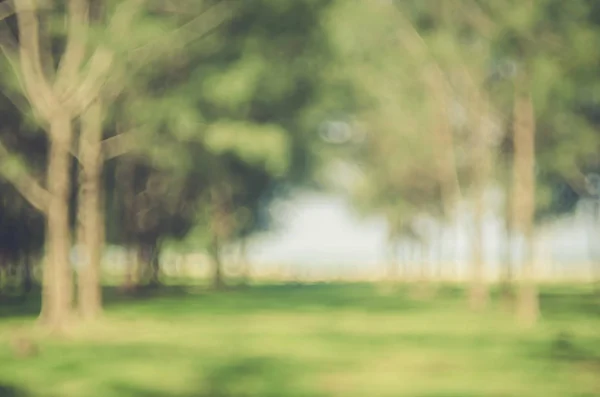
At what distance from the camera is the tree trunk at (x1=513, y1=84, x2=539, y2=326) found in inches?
1051

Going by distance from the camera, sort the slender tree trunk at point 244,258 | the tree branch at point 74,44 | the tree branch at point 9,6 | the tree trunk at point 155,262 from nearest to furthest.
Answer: the tree branch at point 74,44, the tree branch at point 9,6, the tree trunk at point 155,262, the slender tree trunk at point 244,258

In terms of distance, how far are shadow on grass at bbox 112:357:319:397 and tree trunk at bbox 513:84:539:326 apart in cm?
1246

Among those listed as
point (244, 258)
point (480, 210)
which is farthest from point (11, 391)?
point (244, 258)

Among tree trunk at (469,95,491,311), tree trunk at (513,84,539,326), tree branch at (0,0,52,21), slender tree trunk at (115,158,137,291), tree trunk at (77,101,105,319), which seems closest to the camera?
tree branch at (0,0,52,21)

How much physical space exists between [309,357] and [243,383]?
3478 millimetres

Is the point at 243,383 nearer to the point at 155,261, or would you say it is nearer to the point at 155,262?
the point at 155,261

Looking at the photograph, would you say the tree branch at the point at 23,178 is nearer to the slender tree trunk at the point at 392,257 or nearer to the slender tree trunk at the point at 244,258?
the slender tree trunk at the point at 392,257

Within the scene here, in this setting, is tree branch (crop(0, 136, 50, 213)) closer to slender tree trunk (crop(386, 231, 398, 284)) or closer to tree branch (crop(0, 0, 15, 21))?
tree branch (crop(0, 0, 15, 21))

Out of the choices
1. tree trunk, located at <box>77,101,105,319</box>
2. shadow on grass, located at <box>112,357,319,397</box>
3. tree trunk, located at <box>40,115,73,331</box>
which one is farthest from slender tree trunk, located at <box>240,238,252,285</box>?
shadow on grass, located at <box>112,357,319,397</box>

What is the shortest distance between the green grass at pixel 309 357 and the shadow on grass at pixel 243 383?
0.7 inches

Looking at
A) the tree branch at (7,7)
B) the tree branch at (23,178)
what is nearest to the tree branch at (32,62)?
the tree branch at (7,7)

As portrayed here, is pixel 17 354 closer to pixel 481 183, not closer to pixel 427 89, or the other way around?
pixel 481 183

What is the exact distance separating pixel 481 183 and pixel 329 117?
39.9 feet

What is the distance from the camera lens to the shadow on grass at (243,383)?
13.0 m
